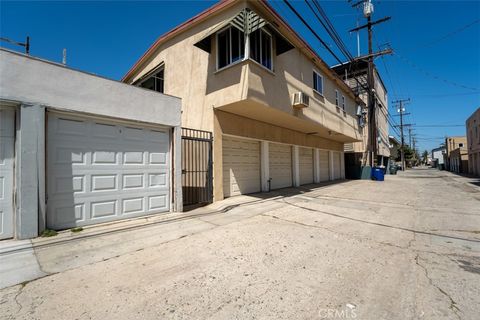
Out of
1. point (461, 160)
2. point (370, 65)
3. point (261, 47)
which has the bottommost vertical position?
point (461, 160)

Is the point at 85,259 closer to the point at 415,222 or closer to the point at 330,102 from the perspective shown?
the point at 415,222

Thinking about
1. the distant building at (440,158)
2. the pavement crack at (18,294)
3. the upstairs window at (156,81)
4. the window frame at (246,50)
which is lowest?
the pavement crack at (18,294)

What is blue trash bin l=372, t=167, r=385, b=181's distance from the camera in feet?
62.3

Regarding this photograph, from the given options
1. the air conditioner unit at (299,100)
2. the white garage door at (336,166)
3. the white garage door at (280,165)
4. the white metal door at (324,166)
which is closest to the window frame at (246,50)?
the air conditioner unit at (299,100)

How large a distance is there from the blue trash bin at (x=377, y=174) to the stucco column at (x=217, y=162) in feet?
53.6

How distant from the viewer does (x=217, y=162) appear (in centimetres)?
826

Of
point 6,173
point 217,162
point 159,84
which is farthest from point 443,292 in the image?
point 159,84

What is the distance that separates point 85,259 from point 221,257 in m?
2.17

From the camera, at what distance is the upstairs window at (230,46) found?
763 centimetres

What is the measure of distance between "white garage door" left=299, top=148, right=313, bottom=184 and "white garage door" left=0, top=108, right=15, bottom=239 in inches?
514

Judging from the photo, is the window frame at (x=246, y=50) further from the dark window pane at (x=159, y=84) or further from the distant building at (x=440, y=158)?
the distant building at (x=440, y=158)

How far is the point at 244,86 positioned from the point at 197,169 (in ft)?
10.7

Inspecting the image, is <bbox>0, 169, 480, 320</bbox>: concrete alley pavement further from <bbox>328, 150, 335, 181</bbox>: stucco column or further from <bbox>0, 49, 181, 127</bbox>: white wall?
<bbox>328, 150, 335, 181</bbox>: stucco column

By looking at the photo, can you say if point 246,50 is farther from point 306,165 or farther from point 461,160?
point 461,160
